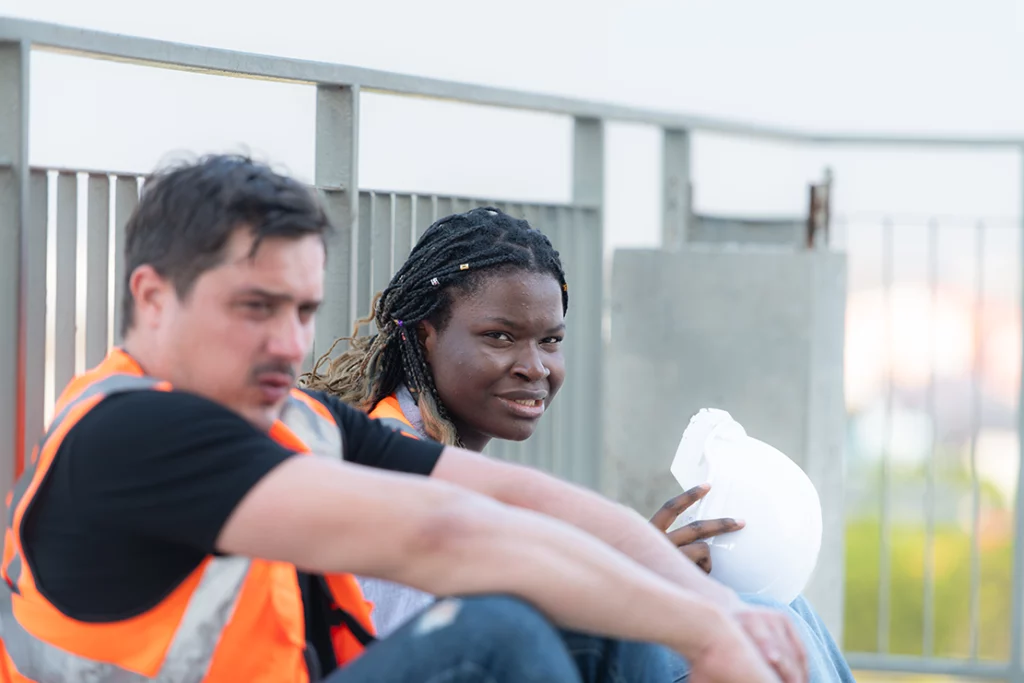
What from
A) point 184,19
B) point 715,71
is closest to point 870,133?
point 184,19

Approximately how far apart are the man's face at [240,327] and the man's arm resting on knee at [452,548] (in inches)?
7.3

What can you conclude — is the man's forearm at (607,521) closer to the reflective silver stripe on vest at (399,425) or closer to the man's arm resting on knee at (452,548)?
the man's arm resting on knee at (452,548)

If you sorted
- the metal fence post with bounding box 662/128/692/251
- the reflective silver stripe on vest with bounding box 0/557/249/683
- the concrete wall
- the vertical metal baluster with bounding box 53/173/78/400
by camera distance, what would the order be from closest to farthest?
the reflective silver stripe on vest with bounding box 0/557/249/683
the vertical metal baluster with bounding box 53/173/78/400
the concrete wall
the metal fence post with bounding box 662/128/692/251

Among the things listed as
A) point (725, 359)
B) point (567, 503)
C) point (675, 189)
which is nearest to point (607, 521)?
point (567, 503)

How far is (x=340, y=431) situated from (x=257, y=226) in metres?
0.51

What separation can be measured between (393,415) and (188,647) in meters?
1.08

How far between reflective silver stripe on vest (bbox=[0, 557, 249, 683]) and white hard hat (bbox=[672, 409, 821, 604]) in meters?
1.17

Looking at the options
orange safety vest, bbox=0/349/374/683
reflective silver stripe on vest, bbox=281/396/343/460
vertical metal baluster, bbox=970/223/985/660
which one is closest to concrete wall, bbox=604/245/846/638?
vertical metal baluster, bbox=970/223/985/660

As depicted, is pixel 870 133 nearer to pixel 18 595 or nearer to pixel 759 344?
pixel 759 344

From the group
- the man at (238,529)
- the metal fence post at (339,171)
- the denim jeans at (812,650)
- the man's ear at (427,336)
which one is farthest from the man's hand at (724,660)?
the metal fence post at (339,171)

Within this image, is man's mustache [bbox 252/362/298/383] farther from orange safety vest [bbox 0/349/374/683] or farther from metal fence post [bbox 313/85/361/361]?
metal fence post [bbox 313/85/361/361]

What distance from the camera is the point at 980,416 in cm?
593

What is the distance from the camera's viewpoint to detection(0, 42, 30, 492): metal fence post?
105 inches

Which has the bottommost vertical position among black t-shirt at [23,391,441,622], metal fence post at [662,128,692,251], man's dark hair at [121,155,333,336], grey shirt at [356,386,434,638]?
grey shirt at [356,386,434,638]
